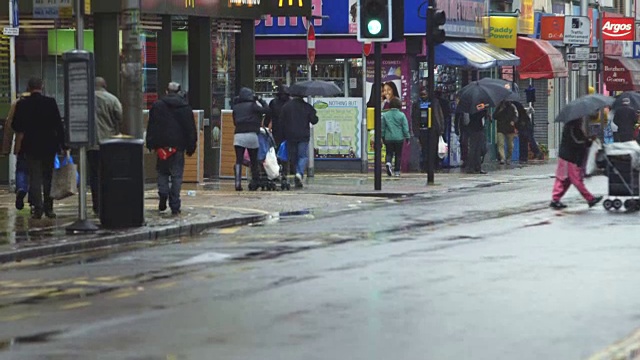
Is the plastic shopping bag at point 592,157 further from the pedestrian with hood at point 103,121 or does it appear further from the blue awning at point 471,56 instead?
the blue awning at point 471,56

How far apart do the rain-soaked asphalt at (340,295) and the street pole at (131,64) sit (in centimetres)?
212

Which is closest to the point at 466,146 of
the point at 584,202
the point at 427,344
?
the point at 584,202

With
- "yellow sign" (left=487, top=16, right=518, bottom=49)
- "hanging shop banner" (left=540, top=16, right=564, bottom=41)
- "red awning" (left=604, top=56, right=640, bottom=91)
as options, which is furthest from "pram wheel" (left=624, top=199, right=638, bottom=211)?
"red awning" (left=604, top=56, right=640, bottom=91)

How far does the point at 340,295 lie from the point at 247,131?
15.7 metres

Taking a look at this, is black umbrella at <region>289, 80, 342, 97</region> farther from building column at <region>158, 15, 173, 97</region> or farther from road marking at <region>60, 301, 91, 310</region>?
road marking at <region>60, 301, 91, 310</region>

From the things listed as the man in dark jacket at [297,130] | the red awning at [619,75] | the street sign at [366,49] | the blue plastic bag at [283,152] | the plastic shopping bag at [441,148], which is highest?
the street sign at [366,49]

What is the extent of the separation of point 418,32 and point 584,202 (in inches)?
549

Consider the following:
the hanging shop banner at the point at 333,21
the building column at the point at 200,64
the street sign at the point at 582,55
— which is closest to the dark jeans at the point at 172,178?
the building column at the point at 200,64

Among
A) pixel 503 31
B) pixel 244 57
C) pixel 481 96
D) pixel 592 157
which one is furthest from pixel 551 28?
pixel 592 157

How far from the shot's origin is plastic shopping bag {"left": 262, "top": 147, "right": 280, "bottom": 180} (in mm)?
28891

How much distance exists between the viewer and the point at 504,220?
21.3 meters

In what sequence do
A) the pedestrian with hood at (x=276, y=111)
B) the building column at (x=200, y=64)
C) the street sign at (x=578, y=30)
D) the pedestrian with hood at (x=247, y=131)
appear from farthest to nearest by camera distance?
the street sign at (x=578, y=30) < the building column at (x=200, y=64) < the pedestrian with hood at (x=276, y=111) < the pedestrian with hood at (x=247, y=131)

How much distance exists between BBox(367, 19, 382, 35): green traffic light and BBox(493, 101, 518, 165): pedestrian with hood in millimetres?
13882

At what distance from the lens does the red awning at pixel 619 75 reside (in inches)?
2270
